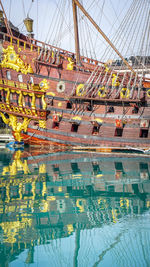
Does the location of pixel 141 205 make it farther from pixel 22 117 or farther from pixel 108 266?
pixel 22 117

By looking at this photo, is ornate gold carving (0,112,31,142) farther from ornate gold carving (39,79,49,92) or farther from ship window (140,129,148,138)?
ship window (140,129,148,138)

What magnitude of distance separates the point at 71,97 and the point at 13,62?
5.79 meters

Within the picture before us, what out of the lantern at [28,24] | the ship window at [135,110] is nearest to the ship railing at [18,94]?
the ship window at [135,110]

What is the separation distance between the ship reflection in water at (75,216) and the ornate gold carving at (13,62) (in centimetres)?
1172

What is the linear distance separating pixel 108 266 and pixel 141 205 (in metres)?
4.03

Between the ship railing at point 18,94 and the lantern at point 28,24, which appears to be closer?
the ship railing at point 18,94

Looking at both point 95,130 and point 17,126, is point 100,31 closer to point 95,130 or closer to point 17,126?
point 95,130

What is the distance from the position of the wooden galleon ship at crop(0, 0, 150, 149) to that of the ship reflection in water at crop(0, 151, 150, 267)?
777cm

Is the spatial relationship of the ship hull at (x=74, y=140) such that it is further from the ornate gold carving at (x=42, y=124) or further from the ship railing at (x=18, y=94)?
the ship railing at (x=18, y=94)

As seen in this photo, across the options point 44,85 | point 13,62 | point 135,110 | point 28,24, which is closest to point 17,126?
point 44,85

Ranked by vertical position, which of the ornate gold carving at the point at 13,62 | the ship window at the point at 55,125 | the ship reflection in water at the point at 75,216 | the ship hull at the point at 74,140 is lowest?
the ship reflection in water at the point at 75,216

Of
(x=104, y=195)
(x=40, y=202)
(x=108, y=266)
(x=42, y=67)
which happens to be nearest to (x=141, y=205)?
(x=104, y=195)

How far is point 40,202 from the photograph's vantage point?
10.8m

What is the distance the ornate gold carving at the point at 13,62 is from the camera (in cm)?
2659
